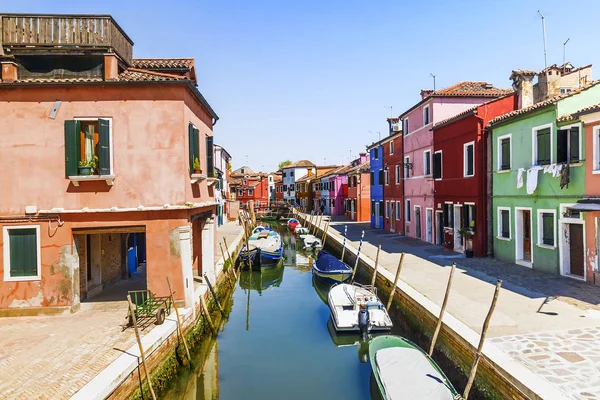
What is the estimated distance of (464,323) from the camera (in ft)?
31.0

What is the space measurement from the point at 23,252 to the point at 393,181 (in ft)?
80.6

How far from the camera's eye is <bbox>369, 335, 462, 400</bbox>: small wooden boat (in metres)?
7.01

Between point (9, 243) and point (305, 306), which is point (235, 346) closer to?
point (305, 306)

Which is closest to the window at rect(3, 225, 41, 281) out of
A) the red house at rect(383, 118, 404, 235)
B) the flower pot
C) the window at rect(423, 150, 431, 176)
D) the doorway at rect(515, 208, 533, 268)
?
the flower pot

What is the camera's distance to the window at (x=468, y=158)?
18.3 m

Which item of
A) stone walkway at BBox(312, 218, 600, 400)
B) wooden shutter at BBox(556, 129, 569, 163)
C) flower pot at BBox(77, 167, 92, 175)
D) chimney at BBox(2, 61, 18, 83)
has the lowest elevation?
stone walkway at BBox(312, 218, 600, 400)

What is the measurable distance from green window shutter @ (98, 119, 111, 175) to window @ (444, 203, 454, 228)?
16322 mm

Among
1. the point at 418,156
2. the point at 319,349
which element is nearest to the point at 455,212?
the point at 418,156

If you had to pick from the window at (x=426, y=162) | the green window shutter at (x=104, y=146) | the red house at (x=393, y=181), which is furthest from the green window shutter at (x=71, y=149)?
the red house at (x=393, y=181)

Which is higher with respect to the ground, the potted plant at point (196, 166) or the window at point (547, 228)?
the potted plant at point (196, 166)

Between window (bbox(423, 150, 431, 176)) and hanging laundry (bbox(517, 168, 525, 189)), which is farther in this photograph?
window (bbox(423, 150, 431, 176))

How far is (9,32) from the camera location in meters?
11.4

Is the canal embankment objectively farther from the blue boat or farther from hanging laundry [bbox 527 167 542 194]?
hanging laundry [bbox 527 167 542 194]

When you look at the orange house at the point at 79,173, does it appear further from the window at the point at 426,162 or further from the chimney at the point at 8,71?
the window at the point at 426,162
